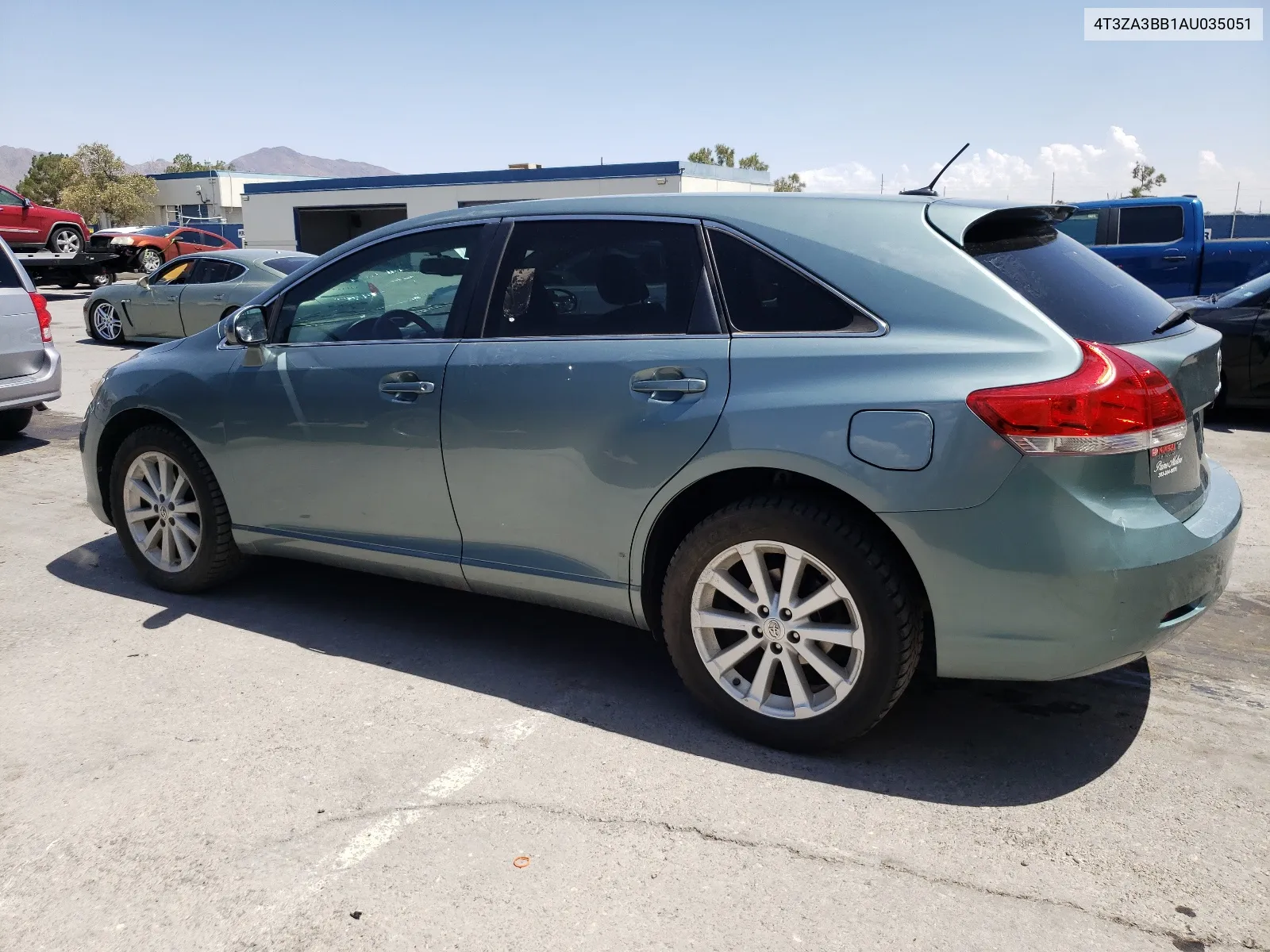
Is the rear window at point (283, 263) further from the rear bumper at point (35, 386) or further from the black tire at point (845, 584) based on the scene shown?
the black tire at point (845, 584)

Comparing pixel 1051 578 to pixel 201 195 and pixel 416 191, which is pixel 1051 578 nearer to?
pixel 416 191

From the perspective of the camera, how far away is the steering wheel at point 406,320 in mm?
3996

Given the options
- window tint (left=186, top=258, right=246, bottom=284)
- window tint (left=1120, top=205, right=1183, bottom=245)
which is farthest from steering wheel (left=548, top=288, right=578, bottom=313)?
window tint (left=1120, top=205, right=1183, bottom=245)

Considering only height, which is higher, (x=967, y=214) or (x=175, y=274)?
(x=967, y=214)

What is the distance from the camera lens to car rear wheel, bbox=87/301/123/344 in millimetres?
14922

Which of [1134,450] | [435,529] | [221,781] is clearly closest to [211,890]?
[221,781]

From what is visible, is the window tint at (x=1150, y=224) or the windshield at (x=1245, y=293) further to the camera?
the window tint at (x=1150, y=224)

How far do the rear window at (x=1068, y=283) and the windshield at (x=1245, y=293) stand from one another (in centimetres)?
633

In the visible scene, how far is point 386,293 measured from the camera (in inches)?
165

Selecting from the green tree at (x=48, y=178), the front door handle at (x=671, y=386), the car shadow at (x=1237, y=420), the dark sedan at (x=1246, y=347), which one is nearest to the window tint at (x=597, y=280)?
the front door handle at (x=671, y=386)

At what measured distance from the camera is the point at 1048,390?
283 centimetres

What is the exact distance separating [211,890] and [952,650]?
2135 mm

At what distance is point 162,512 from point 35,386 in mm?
4306

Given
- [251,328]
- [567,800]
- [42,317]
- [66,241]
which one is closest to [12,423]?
[42,317]
